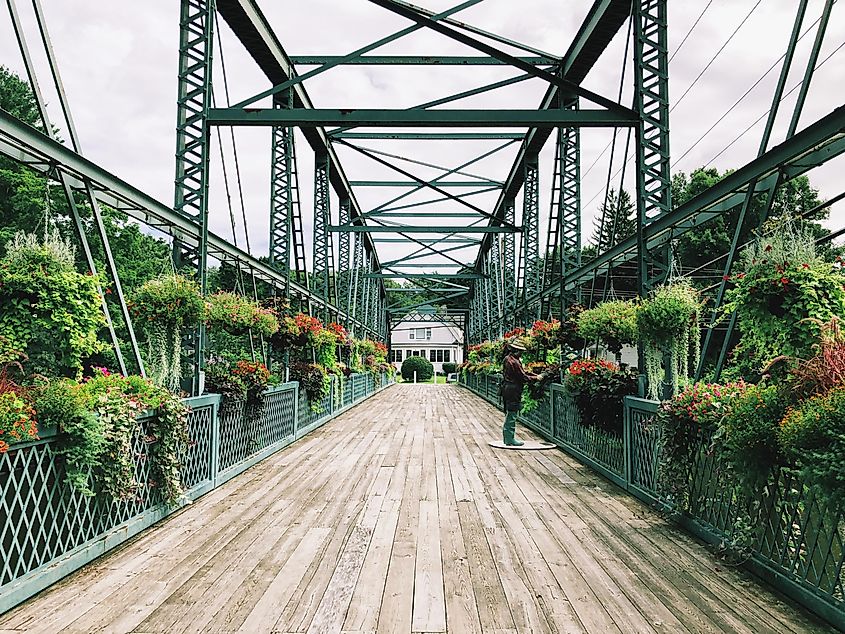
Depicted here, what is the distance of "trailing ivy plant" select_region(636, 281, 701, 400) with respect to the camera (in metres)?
5.77

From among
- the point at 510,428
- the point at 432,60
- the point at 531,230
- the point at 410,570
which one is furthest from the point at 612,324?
the point at 531,230

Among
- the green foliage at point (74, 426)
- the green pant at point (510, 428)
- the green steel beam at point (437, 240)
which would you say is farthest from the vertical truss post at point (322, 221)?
the green foliage at point (74, 426)

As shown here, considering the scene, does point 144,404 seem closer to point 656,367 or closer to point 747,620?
point 747,620

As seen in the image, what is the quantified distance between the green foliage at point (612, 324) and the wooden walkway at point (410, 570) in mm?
1705

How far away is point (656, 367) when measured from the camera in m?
6.21

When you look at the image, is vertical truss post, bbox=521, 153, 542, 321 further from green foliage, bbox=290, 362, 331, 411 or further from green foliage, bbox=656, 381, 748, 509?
green foliage, bbox=656, 381, 748, 509

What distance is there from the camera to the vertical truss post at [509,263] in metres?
20.8

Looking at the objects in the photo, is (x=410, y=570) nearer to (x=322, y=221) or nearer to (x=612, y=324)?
(x=612, y=324)

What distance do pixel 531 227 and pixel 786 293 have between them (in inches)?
562

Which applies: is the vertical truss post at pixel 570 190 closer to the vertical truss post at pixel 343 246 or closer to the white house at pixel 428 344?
the vertical truss post at pixel 343 246

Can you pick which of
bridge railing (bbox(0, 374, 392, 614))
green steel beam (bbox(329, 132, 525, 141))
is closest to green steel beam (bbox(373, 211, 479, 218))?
green steel beam (bbox(329, 132, 525, 141))

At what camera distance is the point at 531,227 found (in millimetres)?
17875

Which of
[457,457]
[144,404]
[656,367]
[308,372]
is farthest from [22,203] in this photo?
[656,367]

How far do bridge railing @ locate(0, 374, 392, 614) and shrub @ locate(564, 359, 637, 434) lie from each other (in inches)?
152
